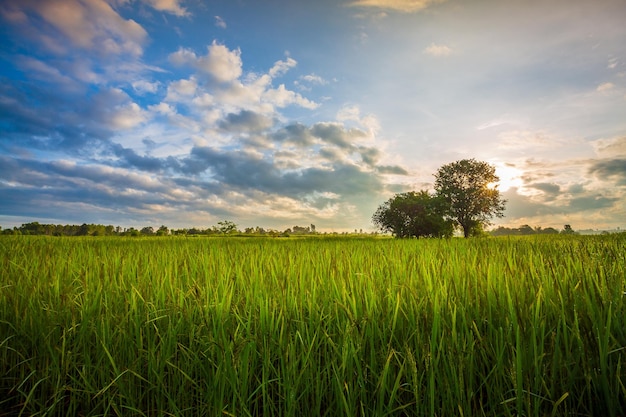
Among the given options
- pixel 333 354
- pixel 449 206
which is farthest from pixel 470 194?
pixel 333 354

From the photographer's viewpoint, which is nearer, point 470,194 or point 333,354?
point 333,354

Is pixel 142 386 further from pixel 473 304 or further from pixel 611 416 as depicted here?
pixel 611 416

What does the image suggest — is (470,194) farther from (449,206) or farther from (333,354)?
(333,354)

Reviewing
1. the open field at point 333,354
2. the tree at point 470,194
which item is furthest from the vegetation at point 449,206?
the open field at point 333,354

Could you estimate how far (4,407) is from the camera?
2631mm

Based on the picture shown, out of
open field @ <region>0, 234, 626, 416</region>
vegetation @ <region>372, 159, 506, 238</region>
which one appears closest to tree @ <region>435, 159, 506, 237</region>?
vegetation @ <region>372, 159, 506, 238</region>

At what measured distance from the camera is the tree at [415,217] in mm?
39750

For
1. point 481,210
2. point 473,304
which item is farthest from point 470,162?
point 473,304

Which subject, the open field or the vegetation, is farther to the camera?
the vegetation

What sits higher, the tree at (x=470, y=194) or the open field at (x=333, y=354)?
the tree at (x=470, y=194)

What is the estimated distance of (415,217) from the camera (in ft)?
132

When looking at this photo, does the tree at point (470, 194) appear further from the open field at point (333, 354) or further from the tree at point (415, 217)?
the open field at point (333, 354)

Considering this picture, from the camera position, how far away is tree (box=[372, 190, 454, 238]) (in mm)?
39750

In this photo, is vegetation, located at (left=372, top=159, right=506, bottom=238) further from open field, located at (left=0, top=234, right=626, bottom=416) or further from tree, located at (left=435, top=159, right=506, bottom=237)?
open field, located at (left=0, top=234, right=626, bottom=416)
